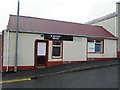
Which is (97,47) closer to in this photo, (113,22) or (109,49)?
(109,49)

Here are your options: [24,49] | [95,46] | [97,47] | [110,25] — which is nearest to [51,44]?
[24,49]

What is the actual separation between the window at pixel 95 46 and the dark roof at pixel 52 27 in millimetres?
763

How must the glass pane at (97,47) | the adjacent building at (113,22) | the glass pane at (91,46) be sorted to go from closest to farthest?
the glass pane at (91,46) → the glass pane at (97,47) → the adjacent building at (113,22)

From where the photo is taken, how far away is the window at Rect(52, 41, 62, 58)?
16203 millimetres

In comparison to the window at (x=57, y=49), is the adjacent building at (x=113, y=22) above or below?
above

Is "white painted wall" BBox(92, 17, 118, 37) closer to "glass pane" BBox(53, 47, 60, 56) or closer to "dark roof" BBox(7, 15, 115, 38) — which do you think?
"dark roof" BBox(7, 15, 115, 38)

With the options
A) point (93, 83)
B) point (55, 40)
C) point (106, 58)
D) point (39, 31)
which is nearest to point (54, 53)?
point (55, 40)

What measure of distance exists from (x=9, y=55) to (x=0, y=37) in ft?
8.19

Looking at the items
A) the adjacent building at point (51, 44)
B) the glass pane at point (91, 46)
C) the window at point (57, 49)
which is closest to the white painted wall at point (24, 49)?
the adjacent building at point (51, 44)

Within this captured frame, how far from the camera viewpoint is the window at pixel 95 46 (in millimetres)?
18297

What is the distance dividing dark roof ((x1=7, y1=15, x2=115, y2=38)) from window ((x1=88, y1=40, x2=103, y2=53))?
76cm

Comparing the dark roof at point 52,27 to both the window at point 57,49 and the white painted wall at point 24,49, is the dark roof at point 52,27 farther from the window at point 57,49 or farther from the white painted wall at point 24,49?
the window at point 57,49

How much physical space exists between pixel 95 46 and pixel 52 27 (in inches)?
183

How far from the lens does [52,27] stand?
58.7 ft
